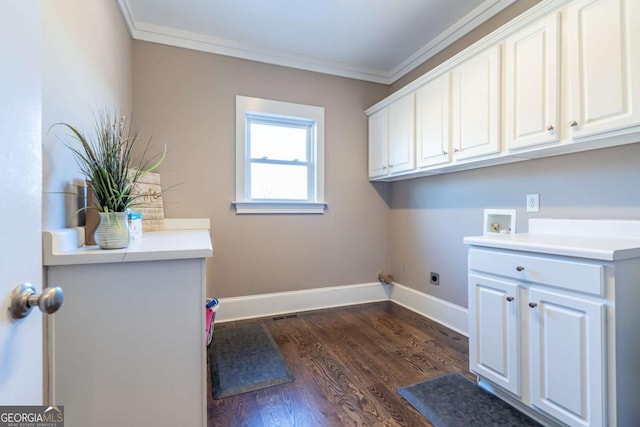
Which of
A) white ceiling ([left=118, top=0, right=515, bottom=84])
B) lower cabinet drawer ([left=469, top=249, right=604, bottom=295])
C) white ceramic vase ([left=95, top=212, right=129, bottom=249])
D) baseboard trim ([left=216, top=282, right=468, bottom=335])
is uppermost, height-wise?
white ceiling ([left=118, top=0, right=515, bottom=84])

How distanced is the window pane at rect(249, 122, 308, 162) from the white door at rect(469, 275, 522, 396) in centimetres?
207

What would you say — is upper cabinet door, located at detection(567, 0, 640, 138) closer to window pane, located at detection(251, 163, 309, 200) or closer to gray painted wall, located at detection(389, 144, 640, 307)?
gray painted wall, located at detection(389, 144, 640, 307)

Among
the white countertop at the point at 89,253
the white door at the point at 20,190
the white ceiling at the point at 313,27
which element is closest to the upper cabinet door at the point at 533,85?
the white ceiling at the point at 313,27

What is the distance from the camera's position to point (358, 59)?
3.02 meters

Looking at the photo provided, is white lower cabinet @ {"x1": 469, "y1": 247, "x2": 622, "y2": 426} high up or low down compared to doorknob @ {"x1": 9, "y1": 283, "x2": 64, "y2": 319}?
down

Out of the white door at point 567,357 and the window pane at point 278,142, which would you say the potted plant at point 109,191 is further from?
the white door at point 567,357

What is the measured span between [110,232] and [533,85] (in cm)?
229

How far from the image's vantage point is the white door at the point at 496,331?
4.78ft

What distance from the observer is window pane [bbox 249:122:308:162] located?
9.62ft

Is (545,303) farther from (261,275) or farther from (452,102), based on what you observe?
(261,275)

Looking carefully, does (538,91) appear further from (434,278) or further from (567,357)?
(434,278)

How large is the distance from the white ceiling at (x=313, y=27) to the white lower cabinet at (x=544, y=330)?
1906 millimetres

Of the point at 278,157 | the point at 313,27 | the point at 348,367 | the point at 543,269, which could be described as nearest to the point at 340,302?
the point at 348,367

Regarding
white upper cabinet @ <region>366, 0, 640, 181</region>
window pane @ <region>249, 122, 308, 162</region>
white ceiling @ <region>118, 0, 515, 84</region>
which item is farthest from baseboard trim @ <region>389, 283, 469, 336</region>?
white ceiling @ <region>118, 0, 515, 84</region>
